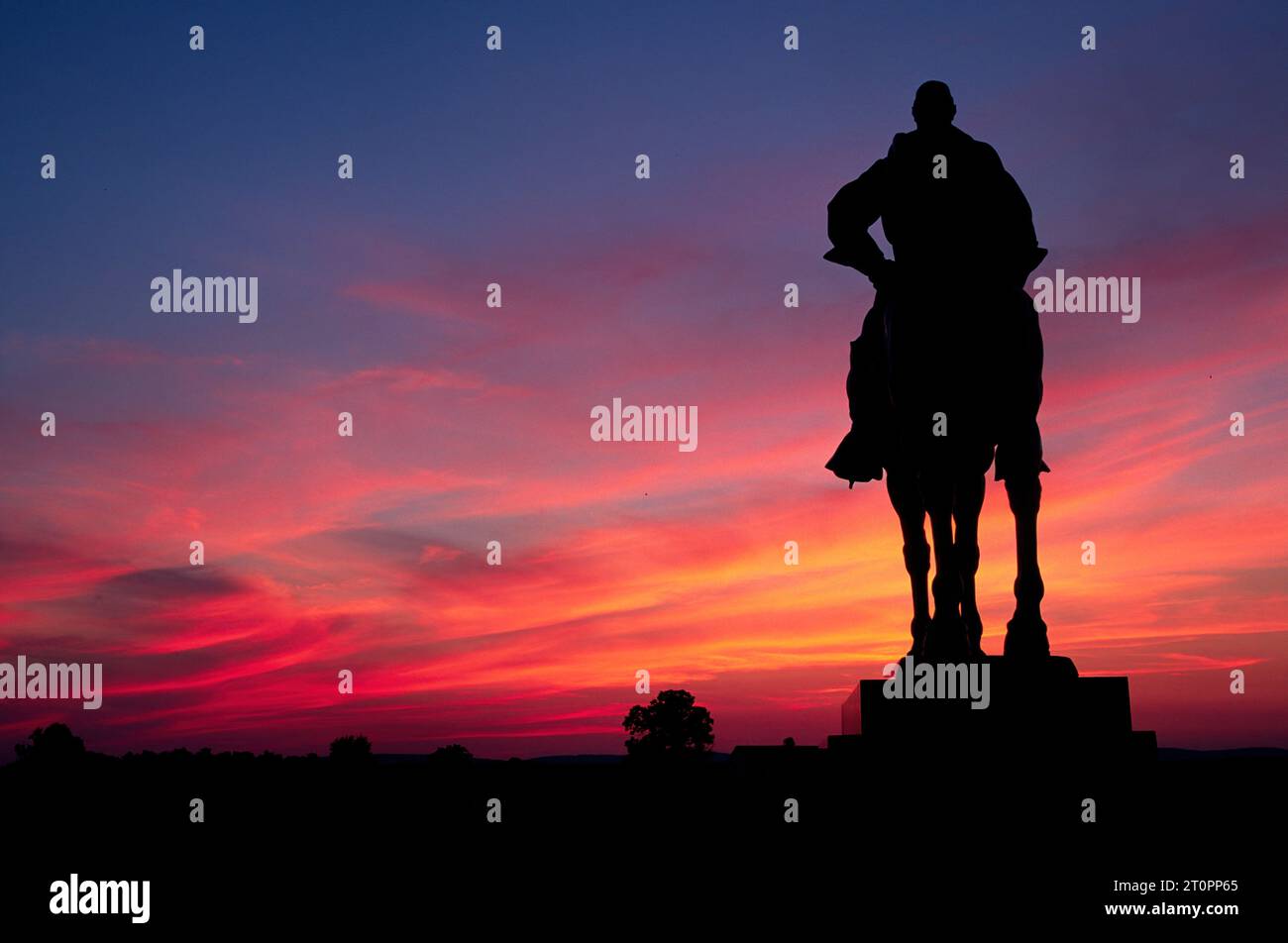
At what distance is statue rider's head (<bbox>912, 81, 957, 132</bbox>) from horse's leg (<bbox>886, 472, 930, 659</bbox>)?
3.43 meters

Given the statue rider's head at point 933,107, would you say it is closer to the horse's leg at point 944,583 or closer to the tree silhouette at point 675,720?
the horse's leg at point 944,583

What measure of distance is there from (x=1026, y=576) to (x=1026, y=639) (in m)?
0.62

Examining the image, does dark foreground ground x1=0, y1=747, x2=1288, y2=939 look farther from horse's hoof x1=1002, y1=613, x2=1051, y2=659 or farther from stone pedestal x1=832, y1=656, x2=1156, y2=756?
horse's hoof x1=1002, y1=613, x2=1051, y2=659

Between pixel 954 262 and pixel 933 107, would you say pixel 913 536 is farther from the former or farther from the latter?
pixel 933 107

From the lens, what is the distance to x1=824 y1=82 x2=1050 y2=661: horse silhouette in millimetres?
11516

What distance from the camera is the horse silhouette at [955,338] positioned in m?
11.5

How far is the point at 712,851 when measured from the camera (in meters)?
10.0

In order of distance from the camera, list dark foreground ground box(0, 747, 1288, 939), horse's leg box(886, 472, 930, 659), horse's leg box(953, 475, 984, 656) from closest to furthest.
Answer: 1. dark foreground ground box(0, 747, 1288, 939)
2. horse's leg box(953, 475, 984, 656)
3. horse's leg box(886, 472, 930, 659)

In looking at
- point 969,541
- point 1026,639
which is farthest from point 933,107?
point 1026,639

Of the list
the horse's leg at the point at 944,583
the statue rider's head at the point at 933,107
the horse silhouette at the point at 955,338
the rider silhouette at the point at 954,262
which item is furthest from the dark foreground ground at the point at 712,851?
the statue rider's head at the point at 933,107

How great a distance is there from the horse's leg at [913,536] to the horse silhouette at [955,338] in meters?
0.08

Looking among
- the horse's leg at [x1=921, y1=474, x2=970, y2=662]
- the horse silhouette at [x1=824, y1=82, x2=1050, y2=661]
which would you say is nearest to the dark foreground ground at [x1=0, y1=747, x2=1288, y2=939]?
the horse's leg at [x1=921, y1=474, x2=970, y2=662]
